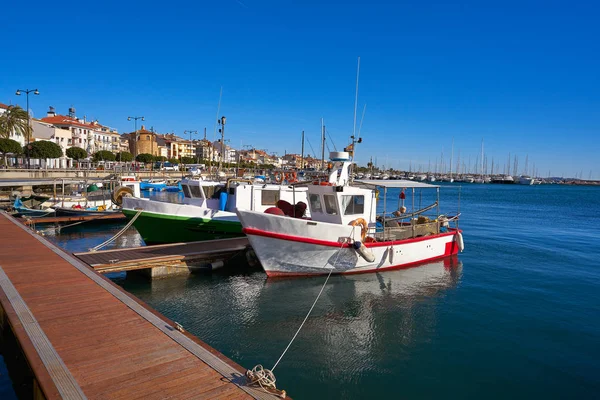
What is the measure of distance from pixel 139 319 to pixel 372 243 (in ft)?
29.6

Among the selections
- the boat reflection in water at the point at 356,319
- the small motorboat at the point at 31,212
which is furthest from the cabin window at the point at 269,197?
the small motorboat at the point at 31,212

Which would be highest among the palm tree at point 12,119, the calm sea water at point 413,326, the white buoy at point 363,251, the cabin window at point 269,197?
the palm tree at point 12,119

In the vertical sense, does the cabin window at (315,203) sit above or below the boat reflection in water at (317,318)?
above

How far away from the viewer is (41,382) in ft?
16.8

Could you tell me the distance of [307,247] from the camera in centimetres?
1346

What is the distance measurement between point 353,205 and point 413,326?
529 cm

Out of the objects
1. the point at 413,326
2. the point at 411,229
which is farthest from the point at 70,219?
the point at 413,326

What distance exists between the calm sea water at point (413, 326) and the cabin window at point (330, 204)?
97.2 inches

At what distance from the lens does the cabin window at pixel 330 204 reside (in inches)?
575

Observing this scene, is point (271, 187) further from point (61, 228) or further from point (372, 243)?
point (61, 228)

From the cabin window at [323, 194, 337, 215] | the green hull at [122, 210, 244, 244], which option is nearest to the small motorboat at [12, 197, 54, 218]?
the green hull at [122, 210, 244, 244]

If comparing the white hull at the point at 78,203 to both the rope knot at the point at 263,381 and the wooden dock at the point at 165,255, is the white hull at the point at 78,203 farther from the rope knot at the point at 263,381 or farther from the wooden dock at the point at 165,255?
the rope knot at the point at 263,381

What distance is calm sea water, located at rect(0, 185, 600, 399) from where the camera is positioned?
26.1 ft

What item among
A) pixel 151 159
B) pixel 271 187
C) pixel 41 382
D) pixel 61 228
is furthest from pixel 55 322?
pixel 151 159
